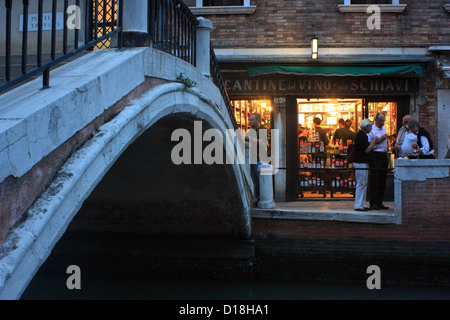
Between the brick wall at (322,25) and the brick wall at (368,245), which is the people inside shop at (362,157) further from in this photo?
the brick wall at (322,25)

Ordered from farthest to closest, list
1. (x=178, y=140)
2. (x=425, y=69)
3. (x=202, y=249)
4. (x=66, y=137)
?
(x=425, y=69) < (x=202, y=249) < (x=178, y=140) < (x=66, y=137)

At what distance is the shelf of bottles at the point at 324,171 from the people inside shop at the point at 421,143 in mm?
2011

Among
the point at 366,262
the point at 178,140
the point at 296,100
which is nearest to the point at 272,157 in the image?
the point at 296,100

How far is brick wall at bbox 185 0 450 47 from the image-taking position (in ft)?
29.2

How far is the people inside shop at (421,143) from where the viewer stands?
23.4ft

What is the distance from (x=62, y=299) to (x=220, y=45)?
476 centimetres

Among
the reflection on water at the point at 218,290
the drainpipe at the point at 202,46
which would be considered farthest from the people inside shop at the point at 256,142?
the drainpipe at the point at 202,46

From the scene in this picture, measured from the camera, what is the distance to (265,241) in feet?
24.2

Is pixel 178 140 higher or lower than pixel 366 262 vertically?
higher

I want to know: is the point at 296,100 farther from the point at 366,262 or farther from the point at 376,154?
the point at 366,262

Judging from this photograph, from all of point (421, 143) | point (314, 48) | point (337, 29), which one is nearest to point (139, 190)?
point (314, 48)

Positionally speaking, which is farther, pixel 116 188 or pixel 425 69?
pixel 425 69

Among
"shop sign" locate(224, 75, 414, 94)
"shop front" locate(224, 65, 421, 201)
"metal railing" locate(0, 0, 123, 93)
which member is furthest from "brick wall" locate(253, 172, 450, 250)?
"metal railing" locate(0, 0, 123, 93)

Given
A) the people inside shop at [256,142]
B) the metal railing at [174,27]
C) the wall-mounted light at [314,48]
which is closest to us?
the metal railing at [174,27]
